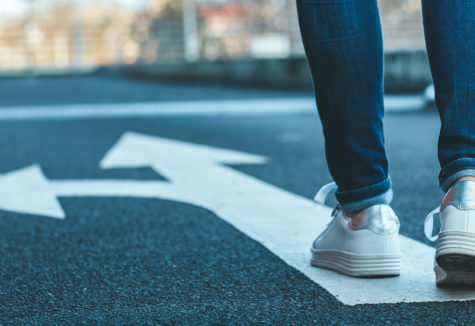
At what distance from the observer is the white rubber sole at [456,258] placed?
1.37 m

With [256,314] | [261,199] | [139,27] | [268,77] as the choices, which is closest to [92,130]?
[261,199]

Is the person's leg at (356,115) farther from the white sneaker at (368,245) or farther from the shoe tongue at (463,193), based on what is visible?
the shoe tongue at (463,193)

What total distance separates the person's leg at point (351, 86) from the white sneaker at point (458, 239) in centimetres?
18

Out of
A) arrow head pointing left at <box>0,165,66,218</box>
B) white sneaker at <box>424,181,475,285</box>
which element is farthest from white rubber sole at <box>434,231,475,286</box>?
arrow head pointing left at <box>0,165,66,218</box>

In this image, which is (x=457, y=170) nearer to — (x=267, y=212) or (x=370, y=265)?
(x=370, y=265)

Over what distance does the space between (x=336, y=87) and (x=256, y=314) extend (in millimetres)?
499

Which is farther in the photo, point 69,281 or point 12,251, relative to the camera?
point 12,251

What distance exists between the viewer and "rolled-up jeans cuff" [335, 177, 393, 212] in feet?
5.14

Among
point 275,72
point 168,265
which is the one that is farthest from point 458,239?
point 275,72

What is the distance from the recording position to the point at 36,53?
29.4 meters

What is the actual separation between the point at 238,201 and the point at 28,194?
0.80 metres

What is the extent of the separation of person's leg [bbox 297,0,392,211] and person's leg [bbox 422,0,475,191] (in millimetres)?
130

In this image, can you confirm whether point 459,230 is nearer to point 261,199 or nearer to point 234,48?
point 261,199

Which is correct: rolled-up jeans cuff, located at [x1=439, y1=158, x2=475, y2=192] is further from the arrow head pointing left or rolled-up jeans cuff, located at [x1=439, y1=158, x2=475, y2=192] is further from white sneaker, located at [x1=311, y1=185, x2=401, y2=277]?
the arrow head pointing left
